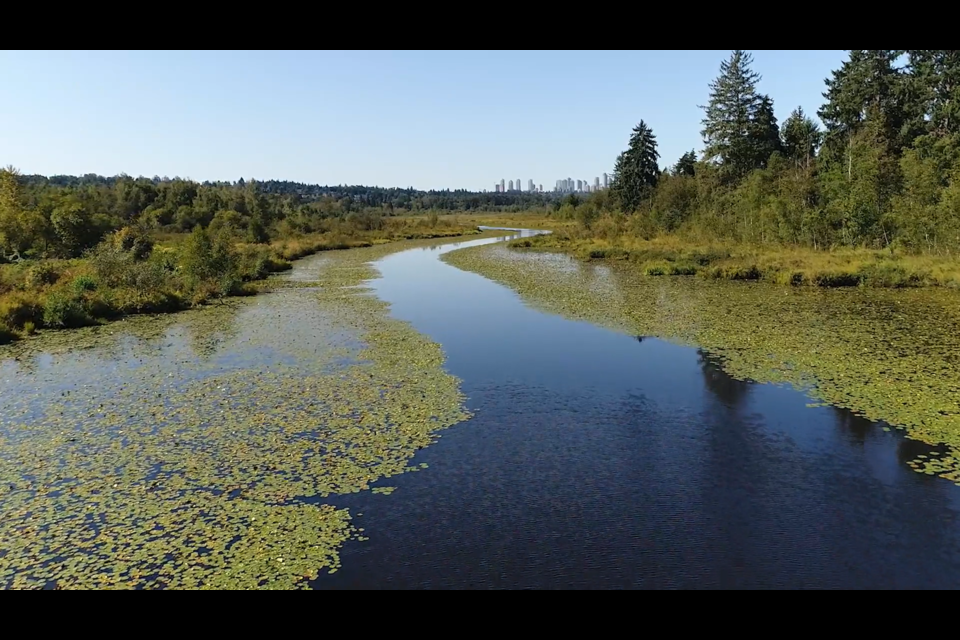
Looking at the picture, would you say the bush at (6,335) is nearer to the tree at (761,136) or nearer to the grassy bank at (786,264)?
the grassy bank at (786,264)

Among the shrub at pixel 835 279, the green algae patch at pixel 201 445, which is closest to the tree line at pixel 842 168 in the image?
the shrub at pixel 835 279

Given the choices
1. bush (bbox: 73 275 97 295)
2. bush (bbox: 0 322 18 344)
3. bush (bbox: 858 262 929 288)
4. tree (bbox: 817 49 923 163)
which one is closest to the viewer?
bush (bbox: 0 322 18 344)

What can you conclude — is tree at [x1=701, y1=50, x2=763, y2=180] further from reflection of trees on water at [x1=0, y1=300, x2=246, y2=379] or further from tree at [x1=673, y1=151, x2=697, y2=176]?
reflection of trees on water at [x1=0, y1=300, x2=246, y2=379]

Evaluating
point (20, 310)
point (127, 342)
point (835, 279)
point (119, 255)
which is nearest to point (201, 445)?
point (127, 342)

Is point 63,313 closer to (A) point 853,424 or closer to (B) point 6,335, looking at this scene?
(B) point 6,335

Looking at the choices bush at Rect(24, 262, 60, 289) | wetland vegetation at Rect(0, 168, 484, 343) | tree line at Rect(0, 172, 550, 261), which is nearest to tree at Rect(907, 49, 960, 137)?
wetland vegetation at Rect(0, 168, 484, 343)

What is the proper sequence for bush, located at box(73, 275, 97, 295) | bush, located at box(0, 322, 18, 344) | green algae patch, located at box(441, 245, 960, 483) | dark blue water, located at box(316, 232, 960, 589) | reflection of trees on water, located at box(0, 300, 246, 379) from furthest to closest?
bush, located at box(73, 275, 97, 295) < bush, located at box(0, 322, 18, 344) < reflection of trees on water, located at box(0, 300, 246, 379) < green algae patch, located at box(441, 245, 960, 483) < dark blue water, located at box(316, 232, 960, 589)
